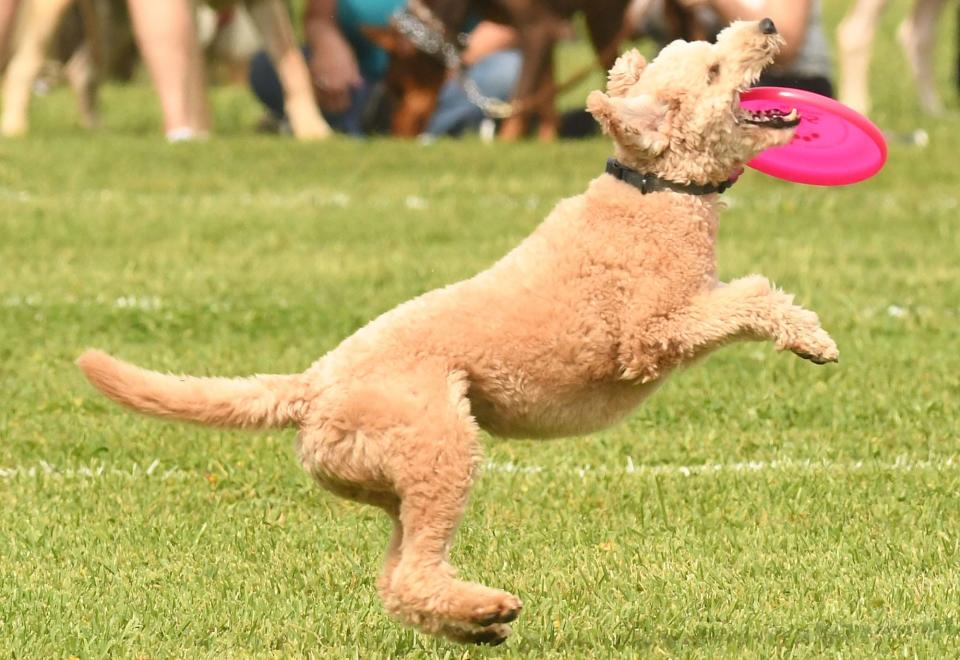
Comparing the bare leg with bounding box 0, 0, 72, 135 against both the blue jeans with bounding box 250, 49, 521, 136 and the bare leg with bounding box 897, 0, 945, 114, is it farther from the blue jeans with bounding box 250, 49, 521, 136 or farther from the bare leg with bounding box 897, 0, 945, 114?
the bare leg with bounding box 897, 0, 945, 114

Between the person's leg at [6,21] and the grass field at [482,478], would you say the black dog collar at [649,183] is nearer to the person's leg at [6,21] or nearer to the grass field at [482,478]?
the grass field at [482,478]

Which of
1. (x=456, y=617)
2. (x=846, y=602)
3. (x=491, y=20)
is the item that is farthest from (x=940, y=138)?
(x=456, y=617)

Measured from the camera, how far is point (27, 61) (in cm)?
1342

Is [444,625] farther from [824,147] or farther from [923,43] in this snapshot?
[923,43]

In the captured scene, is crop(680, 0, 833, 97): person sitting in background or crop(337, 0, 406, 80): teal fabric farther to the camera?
crop(337, 0, 406, 80): teal fabric

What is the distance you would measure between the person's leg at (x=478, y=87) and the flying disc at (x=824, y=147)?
9.14 meters

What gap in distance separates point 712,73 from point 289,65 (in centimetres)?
965

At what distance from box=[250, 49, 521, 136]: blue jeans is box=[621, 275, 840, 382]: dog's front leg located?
10.5 m

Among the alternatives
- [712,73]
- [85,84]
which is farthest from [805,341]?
[85,84]

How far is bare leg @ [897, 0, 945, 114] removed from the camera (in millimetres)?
15008

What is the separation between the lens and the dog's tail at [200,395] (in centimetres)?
386

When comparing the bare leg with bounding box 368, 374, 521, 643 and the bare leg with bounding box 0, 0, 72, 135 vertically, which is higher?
the bare leg with bounding box 368, 374, 521, 643

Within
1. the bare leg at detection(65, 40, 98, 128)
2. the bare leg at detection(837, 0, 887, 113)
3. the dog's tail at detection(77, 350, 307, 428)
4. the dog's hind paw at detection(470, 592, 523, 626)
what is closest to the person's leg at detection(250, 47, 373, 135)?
the bare leg at detection(65, 40, 98, 128)

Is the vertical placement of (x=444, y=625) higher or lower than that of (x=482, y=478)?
higher
